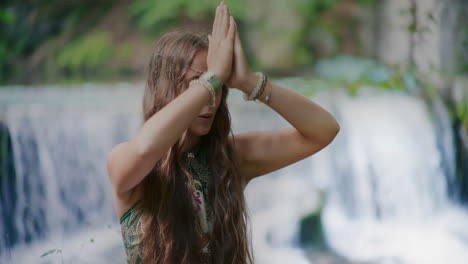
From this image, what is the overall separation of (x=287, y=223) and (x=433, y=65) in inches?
72.1

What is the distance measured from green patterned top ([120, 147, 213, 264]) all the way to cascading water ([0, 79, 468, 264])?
5.86 feet

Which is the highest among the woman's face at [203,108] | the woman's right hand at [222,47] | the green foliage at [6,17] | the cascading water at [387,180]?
the green foliage at [6,17]

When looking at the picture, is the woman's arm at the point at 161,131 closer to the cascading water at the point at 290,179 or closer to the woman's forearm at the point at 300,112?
the woman's forearm at the point at 300,112

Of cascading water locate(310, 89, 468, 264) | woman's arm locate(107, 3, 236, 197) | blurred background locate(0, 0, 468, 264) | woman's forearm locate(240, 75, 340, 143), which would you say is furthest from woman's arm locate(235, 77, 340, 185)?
cascading water locate(310, 89, 468, 264)

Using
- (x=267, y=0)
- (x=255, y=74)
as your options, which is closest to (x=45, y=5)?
(x=267, y=0)

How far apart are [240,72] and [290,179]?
9.21 feet

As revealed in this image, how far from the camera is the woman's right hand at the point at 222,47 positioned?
1.02m

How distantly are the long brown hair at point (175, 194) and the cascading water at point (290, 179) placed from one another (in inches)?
70.8

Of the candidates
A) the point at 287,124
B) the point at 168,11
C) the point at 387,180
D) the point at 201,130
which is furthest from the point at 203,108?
the point at 168,11

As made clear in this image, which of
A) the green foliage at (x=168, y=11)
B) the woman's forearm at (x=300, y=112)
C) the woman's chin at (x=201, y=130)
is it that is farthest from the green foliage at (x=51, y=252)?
the green foliage at (x=168, y=11)

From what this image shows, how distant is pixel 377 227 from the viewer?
148 inches

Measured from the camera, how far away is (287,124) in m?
3.76

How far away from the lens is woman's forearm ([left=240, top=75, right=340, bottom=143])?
3.61ft

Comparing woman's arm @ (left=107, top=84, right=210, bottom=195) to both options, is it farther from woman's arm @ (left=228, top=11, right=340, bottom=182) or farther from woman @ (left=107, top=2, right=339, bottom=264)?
woman's arm @ (left=228, top=11, right=340, bottom=182)
